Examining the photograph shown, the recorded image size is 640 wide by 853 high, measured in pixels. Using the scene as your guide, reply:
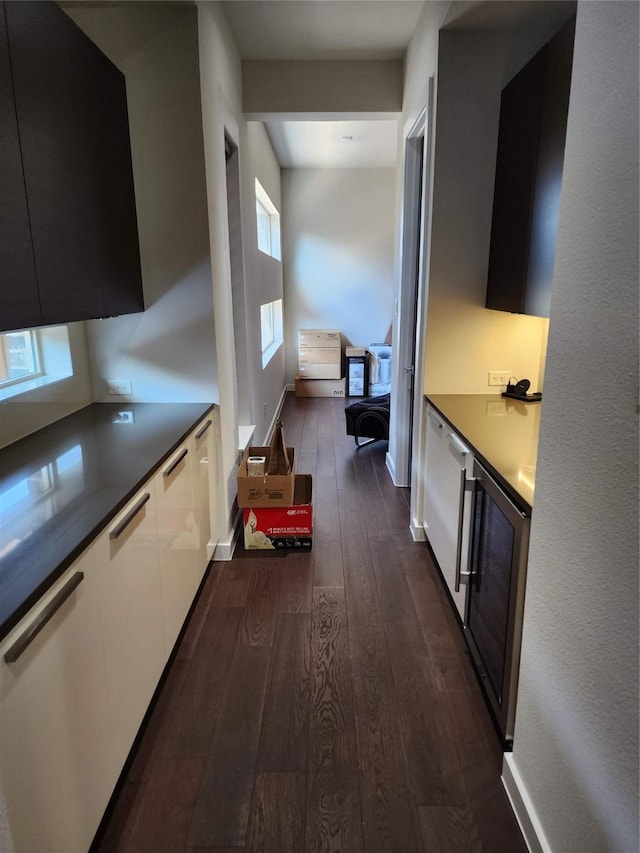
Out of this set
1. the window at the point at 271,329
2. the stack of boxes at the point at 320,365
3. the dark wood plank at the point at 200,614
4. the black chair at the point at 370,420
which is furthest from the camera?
the stack of boxes at the point at 320,365

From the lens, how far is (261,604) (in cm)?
258

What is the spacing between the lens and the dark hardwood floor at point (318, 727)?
59.7 inches

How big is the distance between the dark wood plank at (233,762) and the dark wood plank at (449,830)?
1.71ft

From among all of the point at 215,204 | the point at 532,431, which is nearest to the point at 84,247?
the point at 215,204

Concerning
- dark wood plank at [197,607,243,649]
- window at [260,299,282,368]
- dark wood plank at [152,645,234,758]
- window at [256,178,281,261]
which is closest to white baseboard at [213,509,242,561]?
dark wood plank at [197,607,243,649]

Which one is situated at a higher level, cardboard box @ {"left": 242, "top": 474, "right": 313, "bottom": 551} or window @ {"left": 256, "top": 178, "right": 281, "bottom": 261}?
window @ {"left": 256, "top": 178, "right": 281, "bottom": 261}

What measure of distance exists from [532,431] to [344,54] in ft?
8.97

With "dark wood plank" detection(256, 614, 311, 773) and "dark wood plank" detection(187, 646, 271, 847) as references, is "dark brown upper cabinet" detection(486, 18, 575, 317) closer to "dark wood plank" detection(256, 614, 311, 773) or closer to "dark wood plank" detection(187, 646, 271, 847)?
"dark wood plank" detection(256, 614, 311, 773)

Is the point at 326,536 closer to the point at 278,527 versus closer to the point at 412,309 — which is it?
the point at 278,527

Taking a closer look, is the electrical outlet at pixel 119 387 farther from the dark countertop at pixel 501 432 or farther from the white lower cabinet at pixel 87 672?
the dark countertop at pixel 501 432

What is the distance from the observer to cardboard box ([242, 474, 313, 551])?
118 inches

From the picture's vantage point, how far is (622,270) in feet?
3.33

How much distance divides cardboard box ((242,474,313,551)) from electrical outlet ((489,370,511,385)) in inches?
49.0

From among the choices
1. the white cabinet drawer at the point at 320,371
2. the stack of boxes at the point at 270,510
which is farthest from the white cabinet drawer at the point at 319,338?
the stack of boxes at the point at 270,510
